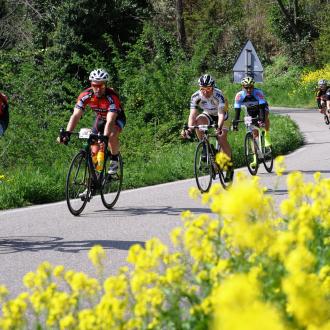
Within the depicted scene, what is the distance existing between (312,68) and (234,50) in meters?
11.2

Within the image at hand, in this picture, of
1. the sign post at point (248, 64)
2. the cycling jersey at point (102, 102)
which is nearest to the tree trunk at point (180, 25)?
the sign post at point (248, 64)

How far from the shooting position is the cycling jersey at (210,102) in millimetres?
11555

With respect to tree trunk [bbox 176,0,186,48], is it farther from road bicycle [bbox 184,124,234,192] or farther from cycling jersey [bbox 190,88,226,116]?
road bicycle [bbox 184,124,234,192]

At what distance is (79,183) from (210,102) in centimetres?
298

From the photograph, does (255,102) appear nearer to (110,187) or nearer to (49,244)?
(110,187)

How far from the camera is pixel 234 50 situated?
2466 inches

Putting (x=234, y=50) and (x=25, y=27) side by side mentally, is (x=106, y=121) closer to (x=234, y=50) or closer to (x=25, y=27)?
(x=25, y=27)

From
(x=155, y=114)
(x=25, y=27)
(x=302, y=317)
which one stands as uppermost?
(x=25, y=27)

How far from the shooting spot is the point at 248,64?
21172mm

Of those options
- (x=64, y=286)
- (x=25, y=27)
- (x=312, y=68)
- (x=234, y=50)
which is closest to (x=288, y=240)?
(x=64, y=286)

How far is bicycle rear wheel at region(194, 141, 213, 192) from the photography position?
37.6 feet

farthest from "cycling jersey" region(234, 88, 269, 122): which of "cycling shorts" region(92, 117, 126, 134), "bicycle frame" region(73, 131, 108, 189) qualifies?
"bicycle frame" region(73, 131, 108, 189)

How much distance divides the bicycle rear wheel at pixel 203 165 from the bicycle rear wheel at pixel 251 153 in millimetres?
2057

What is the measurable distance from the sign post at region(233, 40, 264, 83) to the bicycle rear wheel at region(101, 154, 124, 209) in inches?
431
